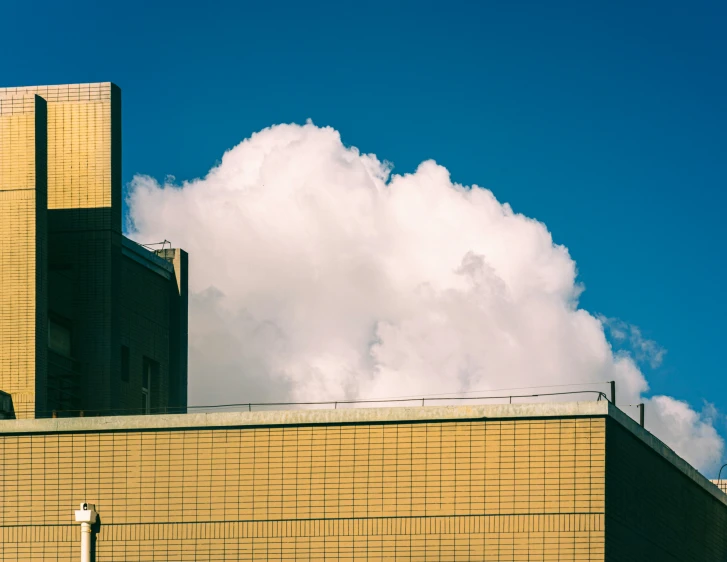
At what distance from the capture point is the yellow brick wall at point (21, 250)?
36719 mm

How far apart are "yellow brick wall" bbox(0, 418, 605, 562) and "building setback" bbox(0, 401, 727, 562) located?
0.03m

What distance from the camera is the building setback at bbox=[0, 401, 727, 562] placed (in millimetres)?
27844

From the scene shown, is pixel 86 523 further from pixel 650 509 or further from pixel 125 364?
pixel 125 364

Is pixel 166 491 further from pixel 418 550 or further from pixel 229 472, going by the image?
pixel 418 550

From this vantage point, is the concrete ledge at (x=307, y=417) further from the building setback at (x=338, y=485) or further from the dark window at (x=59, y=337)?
the dark window at (x=59, y=337)

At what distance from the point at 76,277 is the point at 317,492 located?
15895 millimetres

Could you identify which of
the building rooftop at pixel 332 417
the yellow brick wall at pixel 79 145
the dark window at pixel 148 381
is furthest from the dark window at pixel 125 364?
the building rooftop at pixel 332 417

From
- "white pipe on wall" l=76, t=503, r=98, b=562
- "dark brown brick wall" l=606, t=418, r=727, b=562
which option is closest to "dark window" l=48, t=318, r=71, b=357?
"white pipe on wall" l=76, t=503, r=98, b=562

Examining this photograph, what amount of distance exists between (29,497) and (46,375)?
7.89 meters

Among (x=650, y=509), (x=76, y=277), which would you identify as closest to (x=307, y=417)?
(x=650, y=509)

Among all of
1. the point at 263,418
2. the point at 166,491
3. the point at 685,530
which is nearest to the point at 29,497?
the point at 166,491

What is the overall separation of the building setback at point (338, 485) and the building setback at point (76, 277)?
7083 mm

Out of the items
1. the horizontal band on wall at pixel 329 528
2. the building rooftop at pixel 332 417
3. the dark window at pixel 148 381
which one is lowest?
the horizontal band on wall at pixel 329 528

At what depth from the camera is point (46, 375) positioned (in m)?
37.5
